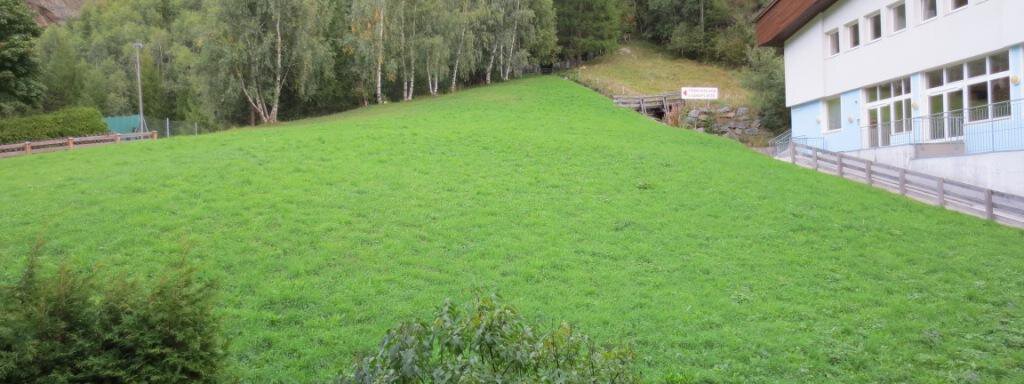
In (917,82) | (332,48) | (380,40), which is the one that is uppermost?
(332,48)

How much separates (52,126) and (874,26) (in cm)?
4060

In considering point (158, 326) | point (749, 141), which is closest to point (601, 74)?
point (749, 141)

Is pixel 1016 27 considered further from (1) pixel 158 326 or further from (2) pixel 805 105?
A: (1) pixel 158 326

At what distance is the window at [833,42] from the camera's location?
30.0m

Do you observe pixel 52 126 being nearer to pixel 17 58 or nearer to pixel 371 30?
pixel 17 58

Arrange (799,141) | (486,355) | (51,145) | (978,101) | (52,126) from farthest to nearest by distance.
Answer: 1. (52,126)
2. (799,141)
3. (51,145)
4. (978,101)
5. (486,355)

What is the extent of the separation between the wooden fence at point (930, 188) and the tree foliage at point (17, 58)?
140 ft

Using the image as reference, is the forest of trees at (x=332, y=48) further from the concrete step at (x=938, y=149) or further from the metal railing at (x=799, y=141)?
the concrete step at (x=938, y=149)

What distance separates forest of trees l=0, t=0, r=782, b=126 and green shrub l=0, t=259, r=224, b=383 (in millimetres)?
35584

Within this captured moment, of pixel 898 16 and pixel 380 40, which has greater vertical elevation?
pixel 380 40

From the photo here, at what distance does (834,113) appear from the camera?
99.1 ft

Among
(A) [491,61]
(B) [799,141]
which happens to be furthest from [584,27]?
(B) [799,141]

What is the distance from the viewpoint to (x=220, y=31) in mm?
36688

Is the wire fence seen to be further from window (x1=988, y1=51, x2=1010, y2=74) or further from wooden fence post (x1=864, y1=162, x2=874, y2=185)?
window (x1=988, y1=51, x2=1010, y2=74)
